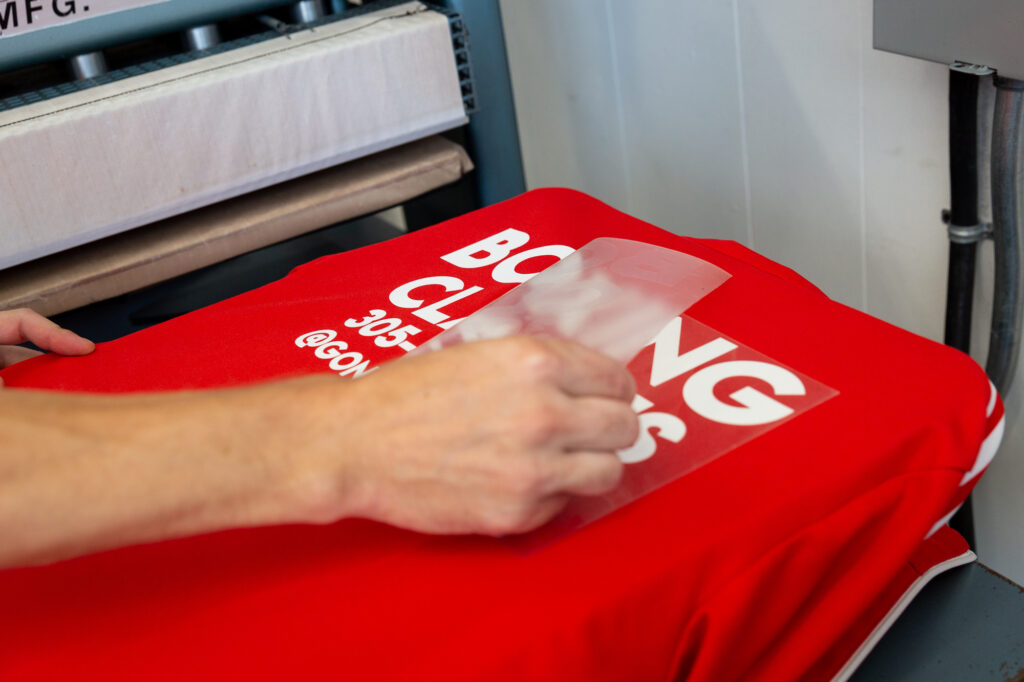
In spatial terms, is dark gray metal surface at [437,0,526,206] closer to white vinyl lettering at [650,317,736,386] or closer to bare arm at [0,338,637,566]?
white vinyl lettering at [650,317,736,386]

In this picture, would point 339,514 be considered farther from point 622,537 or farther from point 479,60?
point 479,60

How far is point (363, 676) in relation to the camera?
0.38 m

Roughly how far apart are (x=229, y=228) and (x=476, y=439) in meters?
0.59

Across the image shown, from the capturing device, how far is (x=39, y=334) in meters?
0.68

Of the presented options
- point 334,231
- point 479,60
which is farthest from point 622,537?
point 334,231

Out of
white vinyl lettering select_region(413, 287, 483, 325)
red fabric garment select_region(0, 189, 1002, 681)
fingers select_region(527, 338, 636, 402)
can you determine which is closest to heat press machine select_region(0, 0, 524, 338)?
white vinyl lettering select_region(413, 287, 483, 325)

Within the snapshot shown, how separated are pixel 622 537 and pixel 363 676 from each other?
0.12 meters

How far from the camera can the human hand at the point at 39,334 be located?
0.68m

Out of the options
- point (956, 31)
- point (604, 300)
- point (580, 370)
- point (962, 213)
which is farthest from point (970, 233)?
point (580, 370)

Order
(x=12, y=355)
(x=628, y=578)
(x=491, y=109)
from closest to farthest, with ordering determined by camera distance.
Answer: (x=628, y=578)
(x=12, y=355)
(x=491, y=109)

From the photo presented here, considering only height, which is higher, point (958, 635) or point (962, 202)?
point (962, 202)

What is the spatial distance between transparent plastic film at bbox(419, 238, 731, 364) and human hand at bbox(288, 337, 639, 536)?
13 cm

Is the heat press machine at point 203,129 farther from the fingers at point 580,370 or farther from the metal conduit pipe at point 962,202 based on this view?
the fingers at point 580,370

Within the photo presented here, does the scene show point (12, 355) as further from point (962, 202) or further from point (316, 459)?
point (962, 202)
